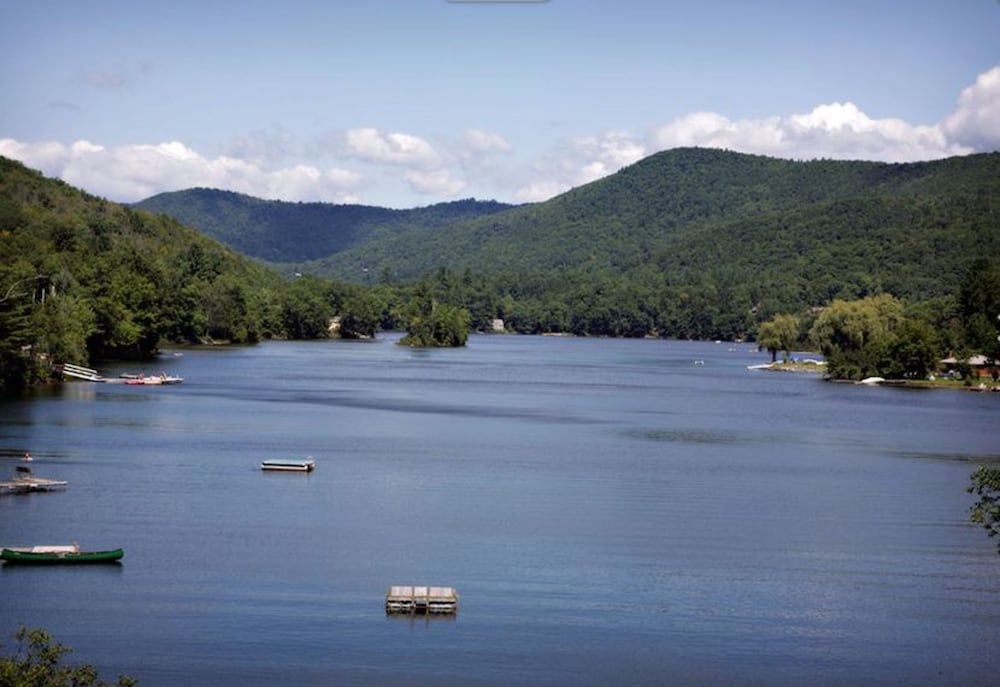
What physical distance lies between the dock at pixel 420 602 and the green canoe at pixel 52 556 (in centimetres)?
758

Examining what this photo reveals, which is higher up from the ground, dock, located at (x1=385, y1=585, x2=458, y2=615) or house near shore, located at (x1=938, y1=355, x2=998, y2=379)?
house near shore, located at (x1=938, y1=355, x2=998, y2=379)

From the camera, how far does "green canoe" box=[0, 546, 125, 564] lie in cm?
3198

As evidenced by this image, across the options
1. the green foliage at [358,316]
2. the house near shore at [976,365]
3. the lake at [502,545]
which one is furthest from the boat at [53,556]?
the green foliage at [358,316]

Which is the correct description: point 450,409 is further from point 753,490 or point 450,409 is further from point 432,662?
point 432,662

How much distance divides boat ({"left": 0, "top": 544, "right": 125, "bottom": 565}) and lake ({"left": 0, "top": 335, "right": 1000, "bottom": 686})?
40cm

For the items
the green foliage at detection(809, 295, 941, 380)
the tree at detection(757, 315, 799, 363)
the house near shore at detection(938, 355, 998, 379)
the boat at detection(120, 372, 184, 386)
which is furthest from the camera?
the tree at detection(757, 315, 799, 363)

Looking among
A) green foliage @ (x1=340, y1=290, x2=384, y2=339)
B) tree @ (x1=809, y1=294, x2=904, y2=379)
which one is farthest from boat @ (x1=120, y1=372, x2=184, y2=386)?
green foliage @ (x1=340, y1=290, x2=384, y2=339)

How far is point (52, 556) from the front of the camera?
3206 cm

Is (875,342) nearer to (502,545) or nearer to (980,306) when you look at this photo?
(980,306)

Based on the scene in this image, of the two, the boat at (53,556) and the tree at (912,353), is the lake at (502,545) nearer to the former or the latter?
the boat at (53,556)

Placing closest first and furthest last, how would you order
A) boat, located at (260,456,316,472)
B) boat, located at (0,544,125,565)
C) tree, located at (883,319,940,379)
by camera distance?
boat, located at (0,544,125,565)
boat, located at (260,456,316,472)
tree, located at (883,319,940,379)

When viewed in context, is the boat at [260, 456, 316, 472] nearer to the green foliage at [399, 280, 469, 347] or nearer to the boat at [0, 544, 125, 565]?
the boat at [0, 544, 125, 565]

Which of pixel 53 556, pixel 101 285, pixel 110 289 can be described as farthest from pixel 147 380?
pixel 53 556

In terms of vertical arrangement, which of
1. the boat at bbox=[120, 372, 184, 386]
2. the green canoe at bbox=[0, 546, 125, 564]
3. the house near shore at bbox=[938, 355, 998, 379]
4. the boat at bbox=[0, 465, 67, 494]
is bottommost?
the green canoe at bbox=[0, 546, 125, 564]
